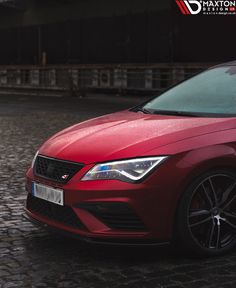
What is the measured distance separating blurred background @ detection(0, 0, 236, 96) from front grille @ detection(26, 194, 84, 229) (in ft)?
67.7

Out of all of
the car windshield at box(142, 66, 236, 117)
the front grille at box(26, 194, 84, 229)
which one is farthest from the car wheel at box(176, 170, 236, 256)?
the front grille at box(26, 194, 84, 229)

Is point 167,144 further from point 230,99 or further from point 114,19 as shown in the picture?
point 114,19

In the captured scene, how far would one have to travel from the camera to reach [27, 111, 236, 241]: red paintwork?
14.4ft

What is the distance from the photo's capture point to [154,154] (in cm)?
445

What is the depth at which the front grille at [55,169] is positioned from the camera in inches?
180

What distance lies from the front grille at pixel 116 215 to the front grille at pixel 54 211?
0.50 feet

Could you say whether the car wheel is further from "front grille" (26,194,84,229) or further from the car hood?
"front grille" (26,194,84,229)

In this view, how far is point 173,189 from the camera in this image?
4.43 m

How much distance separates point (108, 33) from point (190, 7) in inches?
231

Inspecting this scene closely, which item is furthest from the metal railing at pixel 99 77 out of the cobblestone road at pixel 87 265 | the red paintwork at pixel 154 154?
the red paintwork at pixel 154 154

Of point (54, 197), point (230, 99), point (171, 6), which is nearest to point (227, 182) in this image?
point (230, 99)

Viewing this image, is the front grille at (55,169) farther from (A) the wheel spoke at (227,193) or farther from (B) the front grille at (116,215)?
(A) the wheel spoke at (227,193)

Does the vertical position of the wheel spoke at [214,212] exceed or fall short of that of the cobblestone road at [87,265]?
it exceeds it

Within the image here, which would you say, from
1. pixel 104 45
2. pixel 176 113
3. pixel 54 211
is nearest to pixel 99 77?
pixel 104 45
